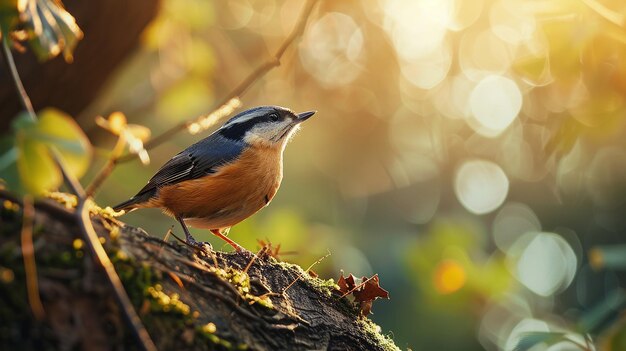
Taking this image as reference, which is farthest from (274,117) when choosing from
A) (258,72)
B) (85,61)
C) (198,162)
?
(258,72)

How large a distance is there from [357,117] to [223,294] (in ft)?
17.5

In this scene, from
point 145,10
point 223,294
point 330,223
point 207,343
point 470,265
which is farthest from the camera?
point 330,223

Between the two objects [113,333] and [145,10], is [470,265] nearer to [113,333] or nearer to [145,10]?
[145,10]

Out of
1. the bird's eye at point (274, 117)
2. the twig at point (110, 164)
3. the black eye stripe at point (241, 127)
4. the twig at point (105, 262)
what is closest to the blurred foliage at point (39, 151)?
the twig at point (105, 262)

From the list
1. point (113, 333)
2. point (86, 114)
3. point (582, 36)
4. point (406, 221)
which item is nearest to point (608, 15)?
point (582, 36)

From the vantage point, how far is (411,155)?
7.71m

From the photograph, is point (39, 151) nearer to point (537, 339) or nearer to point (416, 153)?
point (537, 339)

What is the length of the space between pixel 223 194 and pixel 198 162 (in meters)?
0.29

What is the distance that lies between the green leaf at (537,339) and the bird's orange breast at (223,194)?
1764 mm

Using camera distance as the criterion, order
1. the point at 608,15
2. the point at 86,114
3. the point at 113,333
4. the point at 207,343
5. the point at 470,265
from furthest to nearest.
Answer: the point at 86,114
the point at 470,265
the point at 608,15
the point at 207,343
the point at 113,333

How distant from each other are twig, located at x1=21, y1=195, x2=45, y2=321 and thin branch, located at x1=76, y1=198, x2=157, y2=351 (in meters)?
0.11

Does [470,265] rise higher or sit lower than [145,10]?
lower

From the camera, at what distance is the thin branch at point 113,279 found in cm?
166

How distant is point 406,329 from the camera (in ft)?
15.8
